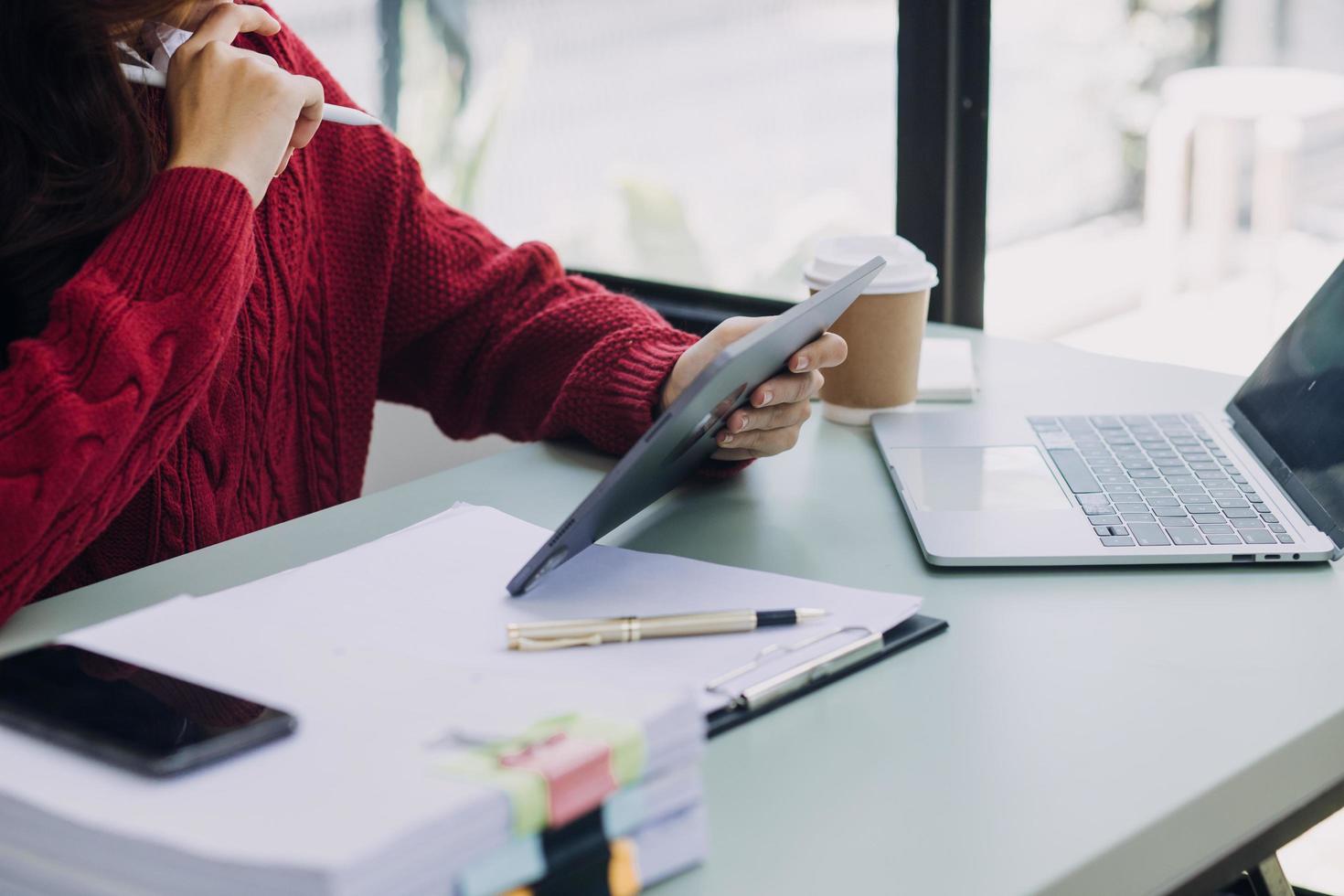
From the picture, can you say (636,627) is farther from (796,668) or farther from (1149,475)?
(1149,475)

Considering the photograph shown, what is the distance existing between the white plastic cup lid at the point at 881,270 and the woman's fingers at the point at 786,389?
0.45 feet

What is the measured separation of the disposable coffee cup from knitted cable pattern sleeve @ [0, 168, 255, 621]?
43cm

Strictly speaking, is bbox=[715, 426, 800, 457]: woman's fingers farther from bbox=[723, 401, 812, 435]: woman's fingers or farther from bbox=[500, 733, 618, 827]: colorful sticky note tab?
bbox=[500, 733, 618, 827]: colorful sticky note tab

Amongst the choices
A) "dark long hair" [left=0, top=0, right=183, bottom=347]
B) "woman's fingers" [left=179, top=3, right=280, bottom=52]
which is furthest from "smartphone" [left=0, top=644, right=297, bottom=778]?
"woman's fingers" [left=179, top=3, right=280, bottom=52]

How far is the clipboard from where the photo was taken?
58 centimetres

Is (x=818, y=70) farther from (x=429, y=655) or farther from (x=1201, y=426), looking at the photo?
(x=429, y=655)

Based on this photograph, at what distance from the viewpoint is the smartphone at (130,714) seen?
42 centimetres

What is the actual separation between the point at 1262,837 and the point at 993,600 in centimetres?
18

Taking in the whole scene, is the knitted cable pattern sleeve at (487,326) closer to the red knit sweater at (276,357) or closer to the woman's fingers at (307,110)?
the red knit sweater at (276,357)

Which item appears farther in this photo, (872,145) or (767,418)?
(872,145)

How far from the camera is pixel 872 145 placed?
1.43 meters

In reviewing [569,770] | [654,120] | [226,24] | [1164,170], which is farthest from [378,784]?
[654,120]

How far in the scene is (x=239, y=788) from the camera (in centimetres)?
40

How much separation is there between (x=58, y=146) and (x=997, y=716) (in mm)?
666
